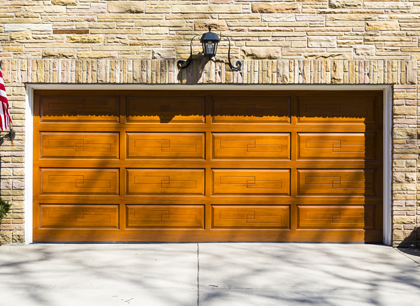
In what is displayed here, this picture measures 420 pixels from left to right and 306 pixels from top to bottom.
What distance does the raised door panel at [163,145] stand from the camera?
562cm

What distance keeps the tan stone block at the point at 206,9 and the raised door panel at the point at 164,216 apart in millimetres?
2813

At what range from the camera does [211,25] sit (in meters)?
5.42

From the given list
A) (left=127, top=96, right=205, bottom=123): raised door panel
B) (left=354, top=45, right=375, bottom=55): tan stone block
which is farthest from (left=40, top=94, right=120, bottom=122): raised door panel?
(left=354, top=45, right=375, bottom=55): tan stone block

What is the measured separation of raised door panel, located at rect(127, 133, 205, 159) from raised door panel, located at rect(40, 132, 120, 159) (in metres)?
0.31

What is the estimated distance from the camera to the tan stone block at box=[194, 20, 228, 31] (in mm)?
5422

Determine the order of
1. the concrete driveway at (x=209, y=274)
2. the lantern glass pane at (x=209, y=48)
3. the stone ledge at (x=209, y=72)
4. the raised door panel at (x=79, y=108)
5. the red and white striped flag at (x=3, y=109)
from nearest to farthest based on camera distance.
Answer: the concrete driveway at (x=209, y=274), the red and white striped flag at (x=3, y=109), the lantern glass pane at (x=209, y=48), the stone ledge at (x=209, y=72), the raised door panel at (x=79, y=108)

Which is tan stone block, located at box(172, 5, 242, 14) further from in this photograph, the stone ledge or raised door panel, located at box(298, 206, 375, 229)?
raised door panel, located at box(298, 206, 375, 229)

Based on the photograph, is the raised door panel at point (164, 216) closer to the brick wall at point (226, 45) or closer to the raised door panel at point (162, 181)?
the raised door panel at point (162, 181)

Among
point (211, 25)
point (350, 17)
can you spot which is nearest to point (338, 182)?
point (350, 17)

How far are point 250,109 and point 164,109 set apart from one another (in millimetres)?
1267

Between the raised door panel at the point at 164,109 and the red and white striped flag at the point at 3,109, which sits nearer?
the red and white striped flag at the point at 3,109

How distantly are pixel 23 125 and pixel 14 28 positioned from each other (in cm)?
138

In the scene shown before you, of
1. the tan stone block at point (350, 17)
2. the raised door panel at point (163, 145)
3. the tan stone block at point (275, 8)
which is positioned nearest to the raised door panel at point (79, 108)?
the raised door panel at point (163, 145)

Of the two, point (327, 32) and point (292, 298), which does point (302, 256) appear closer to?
point (292, 298)
